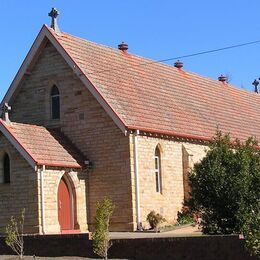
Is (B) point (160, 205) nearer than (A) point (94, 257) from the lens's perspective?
No

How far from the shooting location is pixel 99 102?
2927 cm

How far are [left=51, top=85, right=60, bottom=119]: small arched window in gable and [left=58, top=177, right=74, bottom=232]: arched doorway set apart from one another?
4317 millimetres

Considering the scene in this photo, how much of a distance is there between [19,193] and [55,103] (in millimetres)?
5898

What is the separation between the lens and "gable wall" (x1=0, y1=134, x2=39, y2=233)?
27.0m

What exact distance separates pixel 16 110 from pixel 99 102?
5.72m

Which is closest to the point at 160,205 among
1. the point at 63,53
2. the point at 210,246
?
the point at 63,53

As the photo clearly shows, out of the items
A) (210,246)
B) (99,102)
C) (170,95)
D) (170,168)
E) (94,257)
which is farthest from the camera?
(170,95)

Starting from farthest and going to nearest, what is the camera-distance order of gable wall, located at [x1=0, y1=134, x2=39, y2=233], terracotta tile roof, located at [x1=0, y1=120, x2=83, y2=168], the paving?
1. terracotta tile roof, located at [x1=0, y1=120, x2=83, y2=168]
2. gable wall, located at [x1=0, y1=134, x2=39, y2=233]
3. the paving

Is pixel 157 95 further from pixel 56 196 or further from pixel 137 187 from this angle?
pixel 56 196

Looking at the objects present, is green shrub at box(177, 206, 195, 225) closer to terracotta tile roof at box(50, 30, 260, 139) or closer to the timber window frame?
terracotta tile roof at box(50, 30, 260, 139)

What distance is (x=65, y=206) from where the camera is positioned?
28.6 meters

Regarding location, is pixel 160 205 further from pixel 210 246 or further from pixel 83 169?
pixel 210 246

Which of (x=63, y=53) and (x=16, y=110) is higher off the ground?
(x=63, y=53)

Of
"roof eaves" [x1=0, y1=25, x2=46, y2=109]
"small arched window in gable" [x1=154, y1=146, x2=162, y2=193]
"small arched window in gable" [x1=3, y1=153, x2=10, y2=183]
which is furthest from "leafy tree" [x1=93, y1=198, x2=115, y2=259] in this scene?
"roof eaves" [x1=0, y1=25, x2=46, y2=109]
